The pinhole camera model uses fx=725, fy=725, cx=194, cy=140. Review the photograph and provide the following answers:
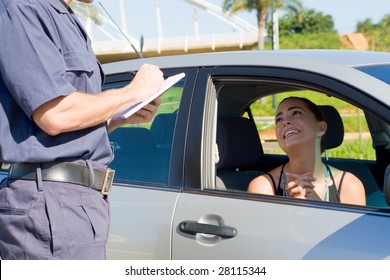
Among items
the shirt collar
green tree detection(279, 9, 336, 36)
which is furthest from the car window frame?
green tree detection(279, 9, 336, 36)

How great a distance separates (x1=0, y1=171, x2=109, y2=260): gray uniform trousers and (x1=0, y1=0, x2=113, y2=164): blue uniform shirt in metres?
0.10

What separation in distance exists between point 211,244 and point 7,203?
900mm

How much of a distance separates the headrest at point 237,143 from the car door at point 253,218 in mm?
316

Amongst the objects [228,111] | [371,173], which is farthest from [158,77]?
[371,173]

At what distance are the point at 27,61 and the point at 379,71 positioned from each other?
1447 millimetres

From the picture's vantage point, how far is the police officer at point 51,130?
202 cm

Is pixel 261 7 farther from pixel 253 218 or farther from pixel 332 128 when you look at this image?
pixel 253 218

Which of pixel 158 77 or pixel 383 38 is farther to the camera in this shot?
pixel 383 38

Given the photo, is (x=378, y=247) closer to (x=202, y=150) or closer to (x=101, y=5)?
(x=202, y=150)

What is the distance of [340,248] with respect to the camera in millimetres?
2467

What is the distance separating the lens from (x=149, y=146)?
128 inches

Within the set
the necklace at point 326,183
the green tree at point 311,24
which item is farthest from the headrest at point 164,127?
the green tree at point 311,24

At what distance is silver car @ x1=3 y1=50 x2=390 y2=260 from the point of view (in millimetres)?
2553

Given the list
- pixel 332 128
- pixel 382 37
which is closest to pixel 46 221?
pixel 332 128
